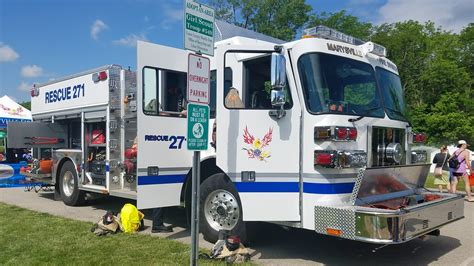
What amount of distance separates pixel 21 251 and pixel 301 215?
12.8ft

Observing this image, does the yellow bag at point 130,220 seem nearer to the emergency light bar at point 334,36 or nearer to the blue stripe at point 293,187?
the blue stripe at point 293,187

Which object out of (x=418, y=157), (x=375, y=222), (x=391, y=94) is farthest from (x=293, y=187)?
(x=418, y=157)

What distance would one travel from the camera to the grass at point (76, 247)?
5.50 m

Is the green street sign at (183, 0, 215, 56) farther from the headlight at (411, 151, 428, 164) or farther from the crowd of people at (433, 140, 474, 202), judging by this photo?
the crowd of people at (433, 140, 474, 202)

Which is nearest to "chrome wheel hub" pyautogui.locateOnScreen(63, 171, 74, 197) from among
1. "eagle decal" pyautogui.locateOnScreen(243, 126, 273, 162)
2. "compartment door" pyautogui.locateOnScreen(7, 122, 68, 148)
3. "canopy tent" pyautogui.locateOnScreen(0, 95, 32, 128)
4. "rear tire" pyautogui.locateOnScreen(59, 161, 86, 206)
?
"rear tire" pyautogui.locateOnScreen(59, 161, 86, 206)

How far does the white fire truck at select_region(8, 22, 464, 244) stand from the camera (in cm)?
496

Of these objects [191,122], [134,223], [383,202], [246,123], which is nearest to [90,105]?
[134,223]

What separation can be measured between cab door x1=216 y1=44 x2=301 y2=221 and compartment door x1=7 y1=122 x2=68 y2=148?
629 cm

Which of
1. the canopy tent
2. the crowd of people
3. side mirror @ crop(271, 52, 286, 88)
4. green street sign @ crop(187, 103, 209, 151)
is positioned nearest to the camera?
green street sign @ crop(187, 103, 209, 151)

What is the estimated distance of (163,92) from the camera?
683cm

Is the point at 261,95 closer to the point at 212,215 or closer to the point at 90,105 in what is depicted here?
the point at 212,215

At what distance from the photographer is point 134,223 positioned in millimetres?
7191

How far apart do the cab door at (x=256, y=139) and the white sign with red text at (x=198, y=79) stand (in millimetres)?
1140

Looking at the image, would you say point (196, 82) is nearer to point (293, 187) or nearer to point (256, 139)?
point (256, 139)
